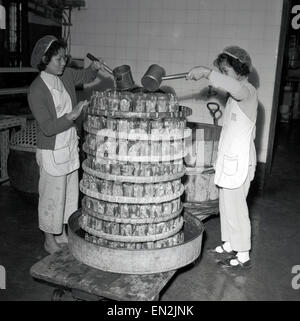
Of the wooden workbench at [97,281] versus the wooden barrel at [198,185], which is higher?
the wooden barrel at [198,185]

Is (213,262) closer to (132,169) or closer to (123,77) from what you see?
(132,169)

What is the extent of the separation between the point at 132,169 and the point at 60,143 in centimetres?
105

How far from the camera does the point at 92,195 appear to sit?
261cm

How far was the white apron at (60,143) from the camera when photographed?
3312 millimetres

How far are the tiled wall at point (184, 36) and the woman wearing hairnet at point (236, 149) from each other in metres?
2.40

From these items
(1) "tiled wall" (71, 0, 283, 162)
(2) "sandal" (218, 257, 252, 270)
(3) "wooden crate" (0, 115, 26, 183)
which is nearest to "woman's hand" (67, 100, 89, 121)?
(2) "sandal" (218, 257, 252, 270)

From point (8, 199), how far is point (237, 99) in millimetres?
3212

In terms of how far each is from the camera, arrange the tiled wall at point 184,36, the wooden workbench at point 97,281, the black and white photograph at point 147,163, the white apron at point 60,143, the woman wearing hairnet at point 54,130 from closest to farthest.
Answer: the wooden workbench at point 97,281 < the black and white photograph at point 147,163 < the woman wearing hairnet at point 54,130 < the white apron at point 60,143 < the tiled wall at point 184,36

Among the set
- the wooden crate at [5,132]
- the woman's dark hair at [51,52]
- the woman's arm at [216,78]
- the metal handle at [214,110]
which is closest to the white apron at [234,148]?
the woman's arm at [216,78]

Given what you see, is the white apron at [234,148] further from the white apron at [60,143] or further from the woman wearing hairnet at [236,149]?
the white apron at [60,143]

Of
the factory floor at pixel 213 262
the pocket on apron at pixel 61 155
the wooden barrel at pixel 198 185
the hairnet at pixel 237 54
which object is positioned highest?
the hairnet at pixel 237 54

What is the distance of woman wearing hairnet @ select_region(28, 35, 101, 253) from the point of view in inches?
125

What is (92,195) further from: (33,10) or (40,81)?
(33,10)

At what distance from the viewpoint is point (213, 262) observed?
3760mm
